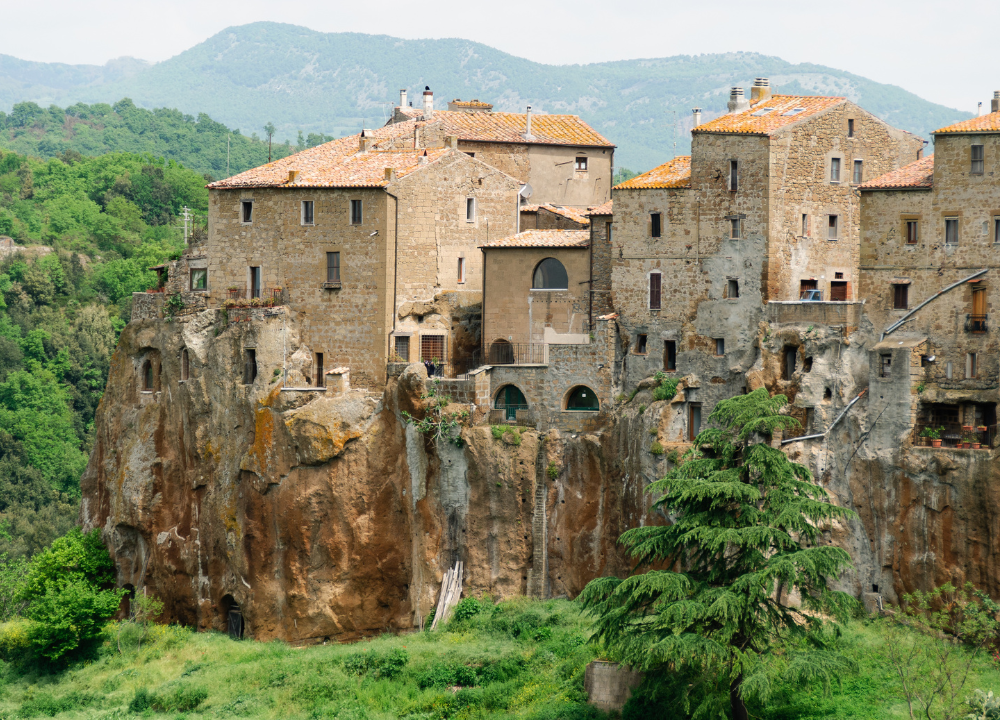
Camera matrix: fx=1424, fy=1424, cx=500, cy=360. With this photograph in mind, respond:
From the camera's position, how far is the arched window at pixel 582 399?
58.2 meters

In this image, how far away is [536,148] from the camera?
68.2 metres

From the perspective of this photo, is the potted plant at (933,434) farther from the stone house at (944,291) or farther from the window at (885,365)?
the window at (885,365)

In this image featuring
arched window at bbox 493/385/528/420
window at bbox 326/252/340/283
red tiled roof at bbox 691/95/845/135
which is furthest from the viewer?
window at bbox 326/252/340/283

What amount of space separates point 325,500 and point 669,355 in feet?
52.3

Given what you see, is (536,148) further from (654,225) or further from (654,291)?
(654,291)

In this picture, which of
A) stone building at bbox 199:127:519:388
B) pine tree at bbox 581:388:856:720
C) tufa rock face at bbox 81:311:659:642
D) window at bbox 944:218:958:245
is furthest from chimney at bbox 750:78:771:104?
pine tree at bbox 581:388:856:720

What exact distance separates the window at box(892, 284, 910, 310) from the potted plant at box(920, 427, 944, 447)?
15.9 ft

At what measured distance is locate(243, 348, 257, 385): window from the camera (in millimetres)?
63562

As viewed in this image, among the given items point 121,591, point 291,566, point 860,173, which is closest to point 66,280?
point 121,591

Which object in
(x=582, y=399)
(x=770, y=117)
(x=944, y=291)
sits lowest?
(x=582, y=399)

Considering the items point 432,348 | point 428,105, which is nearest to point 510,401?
point 432,348

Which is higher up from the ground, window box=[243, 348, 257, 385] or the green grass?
window box=[243, 348, 257, 385]

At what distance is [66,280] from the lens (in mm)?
117938

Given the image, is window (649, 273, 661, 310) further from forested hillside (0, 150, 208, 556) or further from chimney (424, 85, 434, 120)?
forested hillside (0, 150, 208, 556)
